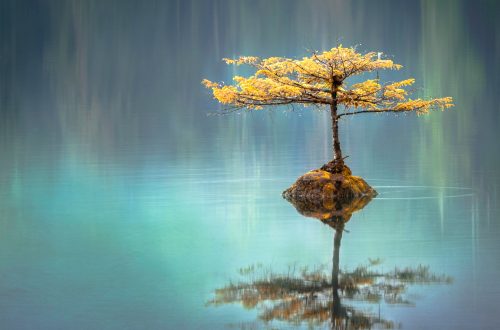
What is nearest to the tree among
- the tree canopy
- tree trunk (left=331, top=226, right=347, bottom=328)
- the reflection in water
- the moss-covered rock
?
the tree canopy

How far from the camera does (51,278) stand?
763 inches

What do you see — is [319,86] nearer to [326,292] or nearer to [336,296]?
[326,292]

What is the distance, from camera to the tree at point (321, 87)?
104ft

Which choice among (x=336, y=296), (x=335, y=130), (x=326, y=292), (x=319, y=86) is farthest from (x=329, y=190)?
(x=336, y=296)

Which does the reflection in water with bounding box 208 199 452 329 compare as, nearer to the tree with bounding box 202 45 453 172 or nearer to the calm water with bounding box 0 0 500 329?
the calm water with bounding box 0 0 500 329

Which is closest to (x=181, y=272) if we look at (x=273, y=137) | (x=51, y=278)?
(x=51, y=278)

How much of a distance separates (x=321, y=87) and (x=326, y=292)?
16.4m

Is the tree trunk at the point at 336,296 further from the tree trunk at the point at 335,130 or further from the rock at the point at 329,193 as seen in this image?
the tree trunk at the point at 335,130

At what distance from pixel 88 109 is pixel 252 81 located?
10850 centimetres

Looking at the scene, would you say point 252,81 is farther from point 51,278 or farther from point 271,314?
point 271,314

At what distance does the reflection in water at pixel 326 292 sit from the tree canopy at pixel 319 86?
11.9m

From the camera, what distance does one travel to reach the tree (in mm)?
31781

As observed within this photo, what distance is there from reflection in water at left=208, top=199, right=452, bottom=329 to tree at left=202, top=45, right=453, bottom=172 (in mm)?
11883

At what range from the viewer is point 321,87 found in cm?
3334
